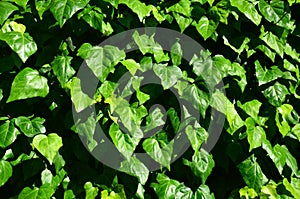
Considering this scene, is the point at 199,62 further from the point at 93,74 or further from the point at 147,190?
the point at 147,190

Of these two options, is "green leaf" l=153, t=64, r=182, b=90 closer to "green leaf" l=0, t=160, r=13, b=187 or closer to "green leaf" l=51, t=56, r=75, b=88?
"green leaf" l=51, t=56, r=75, b=88

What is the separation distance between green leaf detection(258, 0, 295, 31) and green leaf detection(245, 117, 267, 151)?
51cm

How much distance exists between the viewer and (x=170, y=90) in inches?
89.7

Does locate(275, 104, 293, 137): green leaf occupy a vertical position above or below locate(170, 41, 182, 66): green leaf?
below

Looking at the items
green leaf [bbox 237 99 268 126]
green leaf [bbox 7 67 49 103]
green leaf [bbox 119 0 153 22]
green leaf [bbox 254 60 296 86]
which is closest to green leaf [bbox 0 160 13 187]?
green leaf [bbox 7 67 49 103]

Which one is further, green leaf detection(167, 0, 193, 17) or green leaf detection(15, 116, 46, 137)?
green leaf detection(167, 0, 193, 17)

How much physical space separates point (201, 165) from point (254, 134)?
1.01ft

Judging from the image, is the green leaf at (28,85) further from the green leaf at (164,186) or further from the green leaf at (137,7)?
the green leaf at (164,186)

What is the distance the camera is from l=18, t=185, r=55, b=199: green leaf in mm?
2182

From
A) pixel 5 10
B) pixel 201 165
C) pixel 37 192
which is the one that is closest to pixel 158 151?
pixel 201 165

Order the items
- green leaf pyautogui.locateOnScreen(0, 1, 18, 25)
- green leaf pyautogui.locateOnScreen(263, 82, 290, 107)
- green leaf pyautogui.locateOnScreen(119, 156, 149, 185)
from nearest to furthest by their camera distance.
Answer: green leaf pyautogui.locateOnScreen(0, 1, 18, 25)
green leaf pyautogui.locateOnScreen(119, 156, 149, 185)
green leaf pyautogui.locateOnScreen(263, 82, 290, 107)

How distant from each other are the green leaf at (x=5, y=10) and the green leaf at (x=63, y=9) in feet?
0.58

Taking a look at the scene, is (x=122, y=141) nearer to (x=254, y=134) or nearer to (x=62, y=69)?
(x=62, y=69)

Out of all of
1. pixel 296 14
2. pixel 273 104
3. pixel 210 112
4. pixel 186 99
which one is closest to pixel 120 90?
pixel 186 99
